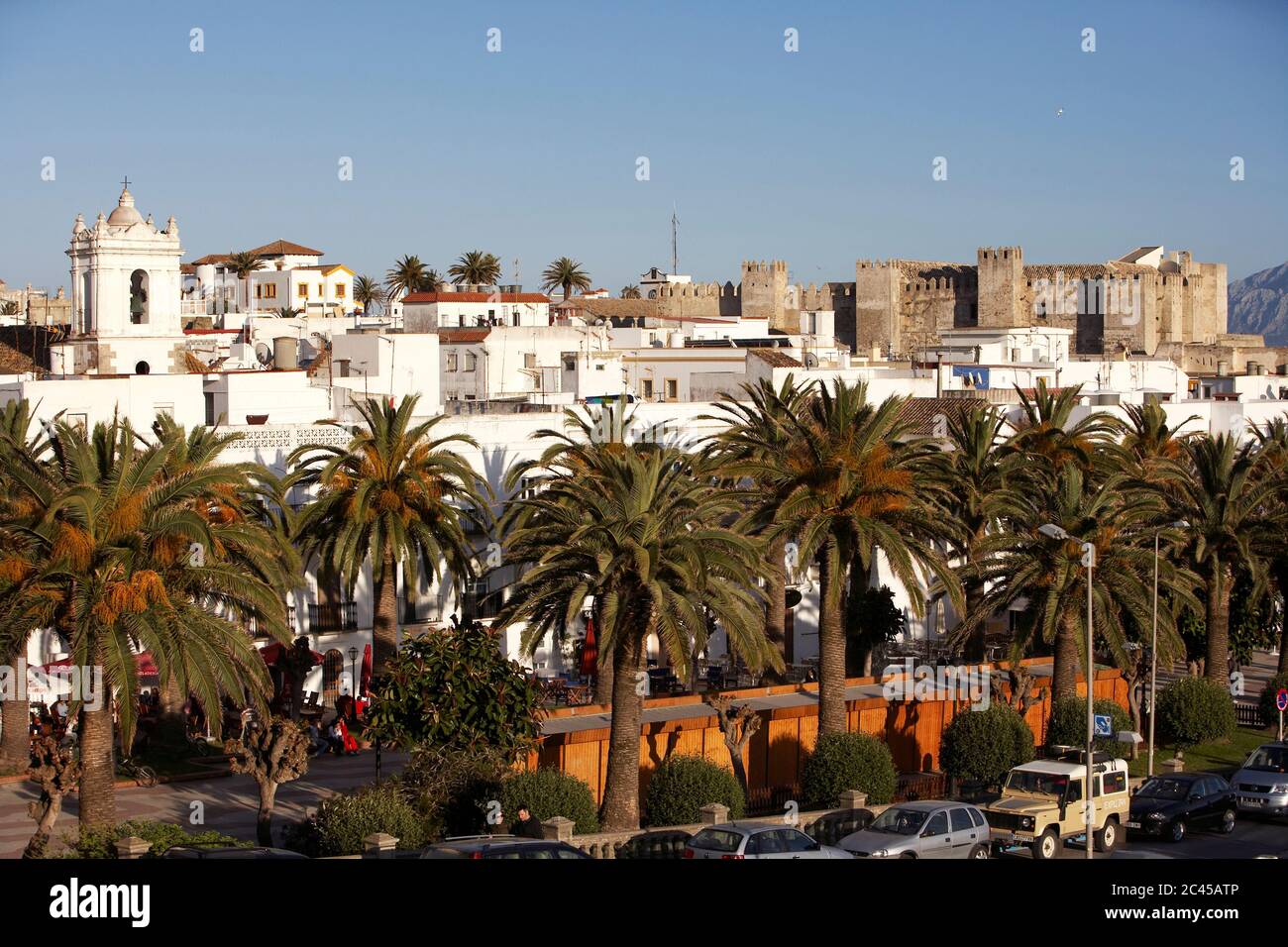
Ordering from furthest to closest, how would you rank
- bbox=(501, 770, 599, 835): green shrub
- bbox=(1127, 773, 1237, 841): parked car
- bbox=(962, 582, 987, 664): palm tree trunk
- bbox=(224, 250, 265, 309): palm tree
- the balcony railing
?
1. bbox=(224, 250, 265, 309): palm tree
2. bbox=(962, 582, 987, 664): palm tree trunk
3. the balcony railing
4. bbox=(1127, 773, 1237, 841): parked car
5. bbox=(501, 770, 599, 835): green shrub

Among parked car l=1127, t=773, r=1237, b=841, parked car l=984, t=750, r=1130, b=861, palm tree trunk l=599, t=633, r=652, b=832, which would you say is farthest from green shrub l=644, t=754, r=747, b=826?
parked car l=1127, t=773, r=1237, b=841

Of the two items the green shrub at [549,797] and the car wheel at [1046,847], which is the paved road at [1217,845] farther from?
the green shrub at [549,797]

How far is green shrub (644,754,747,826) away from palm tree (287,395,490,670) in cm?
636

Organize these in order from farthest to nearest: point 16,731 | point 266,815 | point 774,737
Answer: point 774,737, point 16,731, point 266,815

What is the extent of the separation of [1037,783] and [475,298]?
1768 inches

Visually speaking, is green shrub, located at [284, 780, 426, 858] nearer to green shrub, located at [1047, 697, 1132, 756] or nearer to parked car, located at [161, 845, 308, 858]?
parked car, located at [161, 845, 308, 858]

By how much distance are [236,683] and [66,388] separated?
52.6 ft

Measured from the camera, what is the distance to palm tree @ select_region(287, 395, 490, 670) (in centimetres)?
2769

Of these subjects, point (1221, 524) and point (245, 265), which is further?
point (245, 265)

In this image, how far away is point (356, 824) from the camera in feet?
64.3

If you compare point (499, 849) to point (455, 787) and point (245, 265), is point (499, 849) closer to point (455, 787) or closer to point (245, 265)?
point (455, 787)

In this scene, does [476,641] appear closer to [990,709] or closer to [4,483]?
[4,483]

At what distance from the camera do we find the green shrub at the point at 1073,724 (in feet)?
93.6

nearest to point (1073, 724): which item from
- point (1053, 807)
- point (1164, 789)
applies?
point (1164, 789)
